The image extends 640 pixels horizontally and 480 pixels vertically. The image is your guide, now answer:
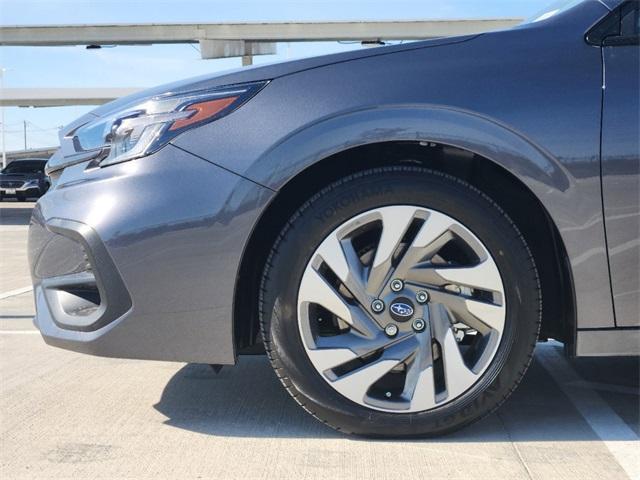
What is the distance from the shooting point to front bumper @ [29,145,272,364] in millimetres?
2656

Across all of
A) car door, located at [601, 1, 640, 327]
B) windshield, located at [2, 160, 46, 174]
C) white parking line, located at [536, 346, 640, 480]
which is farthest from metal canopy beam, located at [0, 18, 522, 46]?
car door, located at [601, 1, 640, 327]

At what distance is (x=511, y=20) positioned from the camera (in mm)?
21375

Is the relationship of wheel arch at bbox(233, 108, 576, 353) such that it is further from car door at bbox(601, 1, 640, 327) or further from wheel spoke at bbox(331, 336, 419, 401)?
wheel spoke at bbox(331, 336, 419, 401)

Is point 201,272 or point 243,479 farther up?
point 201,272

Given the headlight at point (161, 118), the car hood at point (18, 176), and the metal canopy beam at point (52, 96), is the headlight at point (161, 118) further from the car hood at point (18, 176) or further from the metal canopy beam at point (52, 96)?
the metal canopy beam at point (52, 96)

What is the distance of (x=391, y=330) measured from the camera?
2.72 meters

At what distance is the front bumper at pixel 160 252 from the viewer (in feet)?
8.71

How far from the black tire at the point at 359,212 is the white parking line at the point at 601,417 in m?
0.42

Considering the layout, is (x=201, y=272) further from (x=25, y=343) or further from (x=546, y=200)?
(x=25, y=343)

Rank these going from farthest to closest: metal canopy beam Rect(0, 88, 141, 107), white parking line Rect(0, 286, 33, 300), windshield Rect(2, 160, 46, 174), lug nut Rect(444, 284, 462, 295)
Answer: metal canopy beam Rect(0, 88, 141, 107) < windshield Rect(2, 160, 46, 174) < white parking line Rect(0, 286, 33, 300) < lug nut Rect(444, 284, 462, 295)

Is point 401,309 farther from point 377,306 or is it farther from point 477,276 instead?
point 477,276

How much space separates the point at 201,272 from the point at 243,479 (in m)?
0.68

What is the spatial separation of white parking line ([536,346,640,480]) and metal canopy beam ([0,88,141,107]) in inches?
1117

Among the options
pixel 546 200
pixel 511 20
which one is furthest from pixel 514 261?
pixel 511 20
